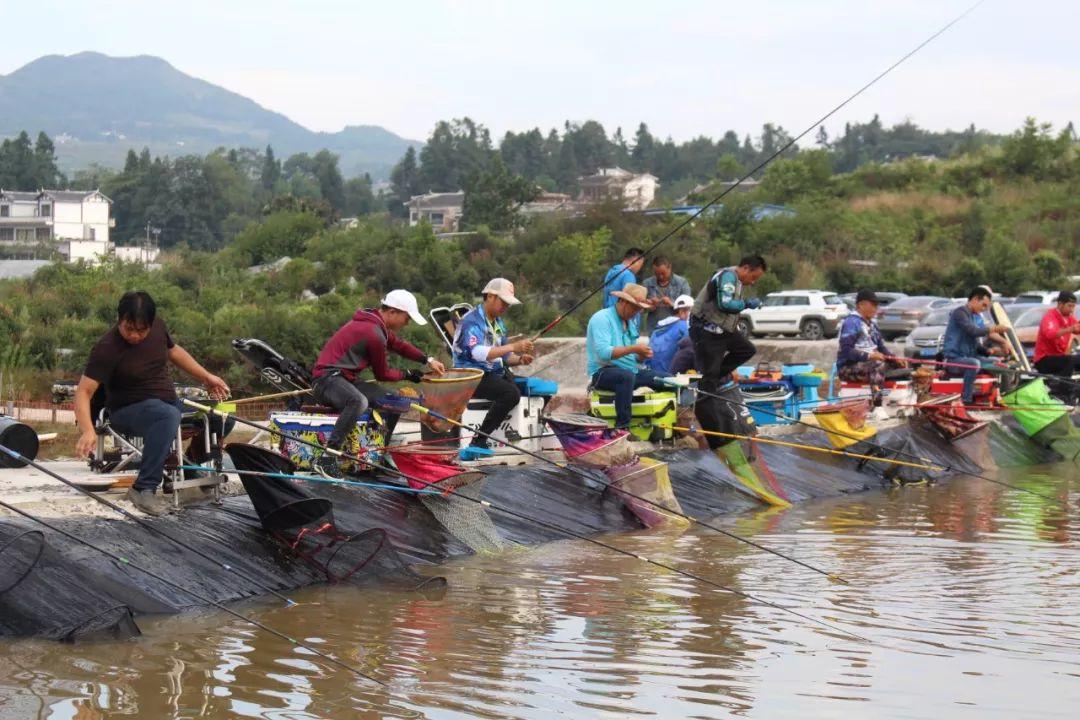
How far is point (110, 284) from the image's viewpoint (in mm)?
34438

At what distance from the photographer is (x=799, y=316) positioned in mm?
37188

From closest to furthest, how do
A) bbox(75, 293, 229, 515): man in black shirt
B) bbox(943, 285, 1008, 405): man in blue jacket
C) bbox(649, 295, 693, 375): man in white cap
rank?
bbox(75, 293, 229, 515): man in black shirt < bbox(649, 295, 693, 375): man in white cap < bbox(943, 285, 1008, 405): man in blue jacket

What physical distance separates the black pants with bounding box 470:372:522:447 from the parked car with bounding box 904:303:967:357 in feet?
59.9

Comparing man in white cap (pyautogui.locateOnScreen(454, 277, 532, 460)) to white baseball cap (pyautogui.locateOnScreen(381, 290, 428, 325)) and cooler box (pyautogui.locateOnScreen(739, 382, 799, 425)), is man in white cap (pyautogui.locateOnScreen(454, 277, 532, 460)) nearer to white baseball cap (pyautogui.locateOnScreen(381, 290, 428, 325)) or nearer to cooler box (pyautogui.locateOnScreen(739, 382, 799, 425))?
white baseball cap (pyautogui.locateOnScreen(381, 290, 428, 325))

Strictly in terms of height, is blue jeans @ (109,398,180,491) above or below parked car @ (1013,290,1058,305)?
below

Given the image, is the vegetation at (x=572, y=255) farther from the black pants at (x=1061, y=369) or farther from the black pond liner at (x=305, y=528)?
the black pond liner at (x=305, y=528)

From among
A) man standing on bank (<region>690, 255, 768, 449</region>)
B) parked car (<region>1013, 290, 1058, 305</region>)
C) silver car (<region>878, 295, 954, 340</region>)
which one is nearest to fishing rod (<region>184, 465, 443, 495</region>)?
man standing on bank (<region>690, 255, 768, 449</region>)

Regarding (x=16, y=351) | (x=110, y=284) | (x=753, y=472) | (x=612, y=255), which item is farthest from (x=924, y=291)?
(x=753, y=472)

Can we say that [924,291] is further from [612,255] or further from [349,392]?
[349,392]

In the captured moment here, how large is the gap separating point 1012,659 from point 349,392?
437cm

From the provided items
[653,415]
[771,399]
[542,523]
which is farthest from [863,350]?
[542,523]

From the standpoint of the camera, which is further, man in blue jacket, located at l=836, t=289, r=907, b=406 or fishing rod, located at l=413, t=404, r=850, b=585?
man in blue jacket, located at l=836, t=289, r=907, b=406

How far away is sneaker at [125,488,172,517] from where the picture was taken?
8.25 metres

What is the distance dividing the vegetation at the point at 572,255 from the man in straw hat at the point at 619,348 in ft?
46.5
